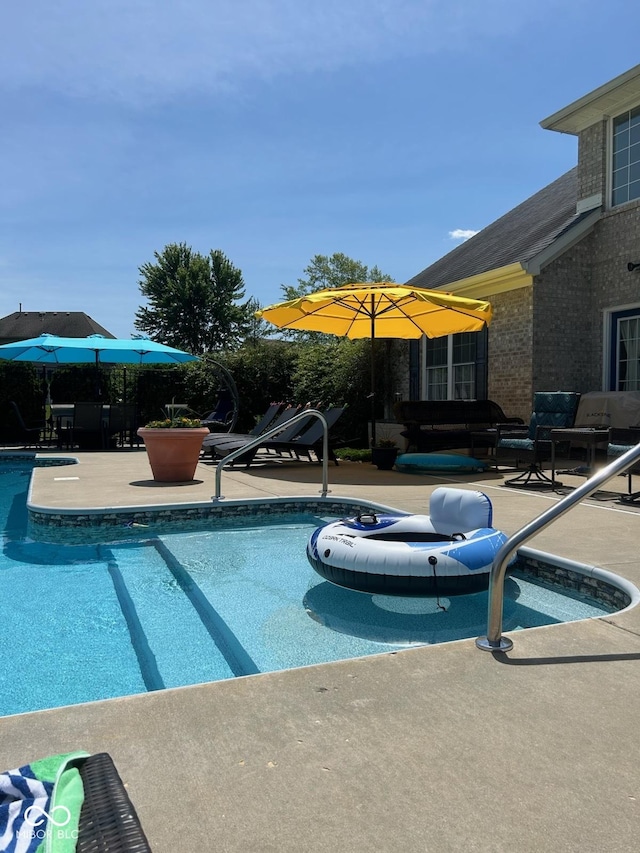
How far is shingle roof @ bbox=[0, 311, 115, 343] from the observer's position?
4338 centimetres

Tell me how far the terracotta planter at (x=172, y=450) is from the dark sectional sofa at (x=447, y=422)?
402 centimetres

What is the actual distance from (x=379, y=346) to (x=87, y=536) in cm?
975

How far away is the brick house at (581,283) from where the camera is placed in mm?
10742

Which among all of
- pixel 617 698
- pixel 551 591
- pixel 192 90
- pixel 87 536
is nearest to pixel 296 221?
pixel 192 90

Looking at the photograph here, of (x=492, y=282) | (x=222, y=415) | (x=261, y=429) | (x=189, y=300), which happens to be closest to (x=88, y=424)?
(x=222, y=415)

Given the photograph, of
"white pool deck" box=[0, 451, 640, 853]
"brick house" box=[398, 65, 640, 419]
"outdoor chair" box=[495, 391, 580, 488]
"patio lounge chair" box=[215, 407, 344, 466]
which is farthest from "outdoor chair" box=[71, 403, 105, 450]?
"white pool deck" box=[0, 451, 640, 853]

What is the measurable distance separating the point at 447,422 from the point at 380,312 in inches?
92.3

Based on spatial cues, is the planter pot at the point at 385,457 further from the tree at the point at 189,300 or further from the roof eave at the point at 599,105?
the tree at the point at 189,300

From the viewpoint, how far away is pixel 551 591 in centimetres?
423

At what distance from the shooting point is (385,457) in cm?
1016

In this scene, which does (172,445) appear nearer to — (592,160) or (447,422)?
(447,422)

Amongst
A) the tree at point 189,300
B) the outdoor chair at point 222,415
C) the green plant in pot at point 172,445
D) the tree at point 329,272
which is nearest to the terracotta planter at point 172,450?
the green plant in pot at point 172,445

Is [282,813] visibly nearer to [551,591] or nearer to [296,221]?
[551,591]

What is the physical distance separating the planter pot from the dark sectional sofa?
836mm
